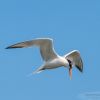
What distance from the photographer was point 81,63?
24.1 meters

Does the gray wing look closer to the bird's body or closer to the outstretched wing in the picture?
the bird's body

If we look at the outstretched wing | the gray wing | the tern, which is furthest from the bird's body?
the outstretched wing

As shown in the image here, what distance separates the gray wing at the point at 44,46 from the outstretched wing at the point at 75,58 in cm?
118

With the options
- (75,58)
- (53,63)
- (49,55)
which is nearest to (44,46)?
(49,55)

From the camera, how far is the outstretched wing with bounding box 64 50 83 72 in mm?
23455

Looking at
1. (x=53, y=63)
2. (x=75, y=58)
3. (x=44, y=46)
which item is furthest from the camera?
(x=75, y=58)

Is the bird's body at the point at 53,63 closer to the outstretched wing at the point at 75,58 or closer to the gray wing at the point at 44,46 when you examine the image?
the gray wing at the point at 44,46

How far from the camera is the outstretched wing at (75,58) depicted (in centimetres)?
2345

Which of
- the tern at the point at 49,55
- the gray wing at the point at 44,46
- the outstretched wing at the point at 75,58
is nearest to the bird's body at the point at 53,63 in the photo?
the tern at the point at 49,55

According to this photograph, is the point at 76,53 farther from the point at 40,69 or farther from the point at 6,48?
the point at 6,48

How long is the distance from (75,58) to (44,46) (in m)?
2.20

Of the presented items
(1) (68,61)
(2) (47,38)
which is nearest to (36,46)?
(2) (47,38)

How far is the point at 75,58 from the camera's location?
77.7ft

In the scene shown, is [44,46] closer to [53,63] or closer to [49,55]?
[49,55]
